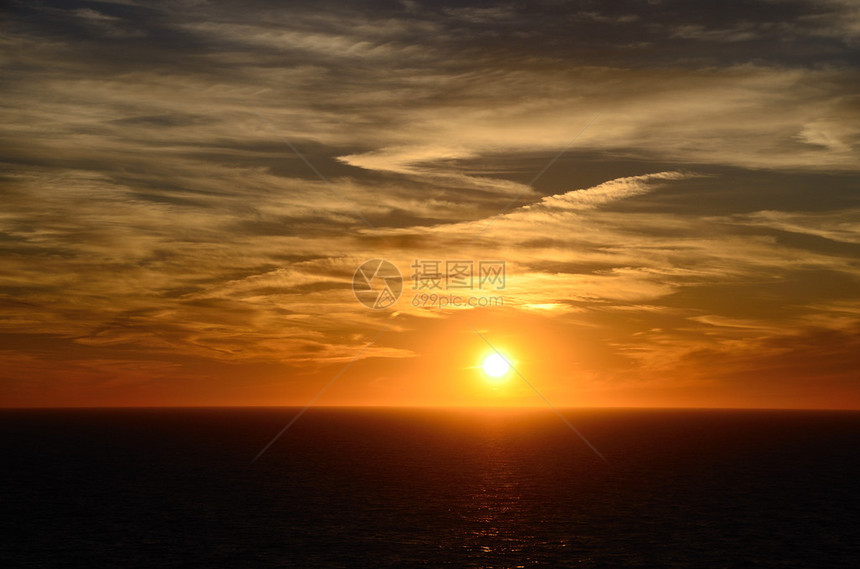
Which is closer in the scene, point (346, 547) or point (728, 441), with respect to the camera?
point (346, 547)

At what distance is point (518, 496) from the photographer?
8625 cm

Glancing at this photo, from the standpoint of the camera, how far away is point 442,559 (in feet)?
179

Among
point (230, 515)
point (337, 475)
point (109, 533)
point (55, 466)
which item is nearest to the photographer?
point (109, 533)

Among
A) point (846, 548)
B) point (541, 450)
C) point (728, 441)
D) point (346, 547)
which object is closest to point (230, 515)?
point (346, 547)

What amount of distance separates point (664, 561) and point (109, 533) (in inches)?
1997

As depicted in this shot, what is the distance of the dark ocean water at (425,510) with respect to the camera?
184 ft

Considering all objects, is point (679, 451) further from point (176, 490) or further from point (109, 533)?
point (109, 533)

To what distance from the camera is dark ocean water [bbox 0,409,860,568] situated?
5622cm

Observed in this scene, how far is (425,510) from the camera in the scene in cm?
7581

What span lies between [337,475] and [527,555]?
5613 cm

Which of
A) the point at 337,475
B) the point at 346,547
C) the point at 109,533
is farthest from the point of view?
the point at 337,475

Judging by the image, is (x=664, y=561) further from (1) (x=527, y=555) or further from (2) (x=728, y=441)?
(2) (x=728, y=441)

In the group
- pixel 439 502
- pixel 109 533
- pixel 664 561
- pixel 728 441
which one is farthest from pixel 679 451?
pixel 109 533

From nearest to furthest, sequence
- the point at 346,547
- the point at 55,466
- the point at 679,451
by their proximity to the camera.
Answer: the point at 346,547 < the point at 55,466 < the point at 679,451
